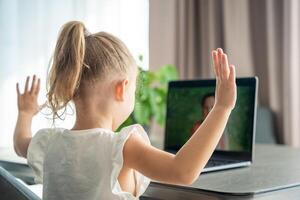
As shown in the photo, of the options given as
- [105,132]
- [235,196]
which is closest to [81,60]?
[105,132]

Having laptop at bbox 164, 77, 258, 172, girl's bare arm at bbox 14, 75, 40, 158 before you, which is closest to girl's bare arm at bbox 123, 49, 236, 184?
laptop at bbox 164, 77, 258, 172

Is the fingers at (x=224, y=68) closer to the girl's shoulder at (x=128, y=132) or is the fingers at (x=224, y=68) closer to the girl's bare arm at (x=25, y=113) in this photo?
the girl's shoulder at (x=128, y=132)

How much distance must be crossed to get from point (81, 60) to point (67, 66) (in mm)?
32

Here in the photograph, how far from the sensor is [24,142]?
4.13 ft

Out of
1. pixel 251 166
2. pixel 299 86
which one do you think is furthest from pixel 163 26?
pixel 251 166

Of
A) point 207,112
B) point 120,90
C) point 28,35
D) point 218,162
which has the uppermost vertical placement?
point 28,35

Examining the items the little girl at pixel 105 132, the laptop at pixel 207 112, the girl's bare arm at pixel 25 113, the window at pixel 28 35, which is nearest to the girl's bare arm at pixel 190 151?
the little girl at pixel 105 132

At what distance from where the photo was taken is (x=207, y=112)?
4.97ft

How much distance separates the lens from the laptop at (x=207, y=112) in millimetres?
1343

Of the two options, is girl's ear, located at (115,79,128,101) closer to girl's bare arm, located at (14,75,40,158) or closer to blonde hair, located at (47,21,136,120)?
blonde hair, located at (47,21,136,120)

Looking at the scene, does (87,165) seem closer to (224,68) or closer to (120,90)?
(120,90)

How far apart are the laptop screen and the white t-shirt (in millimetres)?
480

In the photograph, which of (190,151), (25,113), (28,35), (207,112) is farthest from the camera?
(28,35)

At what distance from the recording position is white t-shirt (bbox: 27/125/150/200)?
89cm
